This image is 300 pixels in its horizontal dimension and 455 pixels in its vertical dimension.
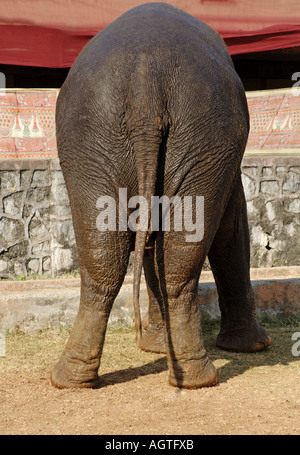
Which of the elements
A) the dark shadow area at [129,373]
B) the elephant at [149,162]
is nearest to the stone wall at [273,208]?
the dark shadow area at [129,373]

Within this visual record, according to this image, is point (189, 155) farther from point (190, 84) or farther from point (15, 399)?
point (15, 399)

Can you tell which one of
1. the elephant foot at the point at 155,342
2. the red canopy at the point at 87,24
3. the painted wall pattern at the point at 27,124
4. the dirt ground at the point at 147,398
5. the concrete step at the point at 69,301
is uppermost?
the red canopy at the point at 87,24

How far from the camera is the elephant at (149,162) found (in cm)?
329

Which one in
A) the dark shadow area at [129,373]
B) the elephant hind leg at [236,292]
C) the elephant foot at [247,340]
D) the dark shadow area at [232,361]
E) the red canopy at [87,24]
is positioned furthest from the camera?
the red canopy at [87,24]

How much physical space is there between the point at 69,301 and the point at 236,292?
1.39 metres

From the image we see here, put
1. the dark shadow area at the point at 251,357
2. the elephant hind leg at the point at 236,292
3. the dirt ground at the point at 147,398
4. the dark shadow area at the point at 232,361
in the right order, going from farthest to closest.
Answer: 1. the elephant hind leg at the point at 236,292
2. the dark shadow area at the point at 251,357
3. the dark shadow area at the point at 232,361
4. the dirt ground at the point at 147,398

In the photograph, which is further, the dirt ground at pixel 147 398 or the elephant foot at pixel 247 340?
the elephant foot at pixel 247 340

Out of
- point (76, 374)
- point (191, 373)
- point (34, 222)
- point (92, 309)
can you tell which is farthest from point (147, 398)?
point (34, 222)

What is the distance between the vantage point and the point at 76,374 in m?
3.63

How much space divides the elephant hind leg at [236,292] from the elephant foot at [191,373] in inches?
39.8

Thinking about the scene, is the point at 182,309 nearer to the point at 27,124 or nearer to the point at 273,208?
the point at 273,208

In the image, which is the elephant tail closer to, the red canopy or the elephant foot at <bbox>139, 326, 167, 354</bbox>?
the elephant foot at <bbox>139, 326, 167, 354</bbox>

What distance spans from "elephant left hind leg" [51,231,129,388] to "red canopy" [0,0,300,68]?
5.99 m

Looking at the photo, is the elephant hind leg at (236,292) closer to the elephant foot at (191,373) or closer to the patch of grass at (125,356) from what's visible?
the patch of grass at (125,356)
